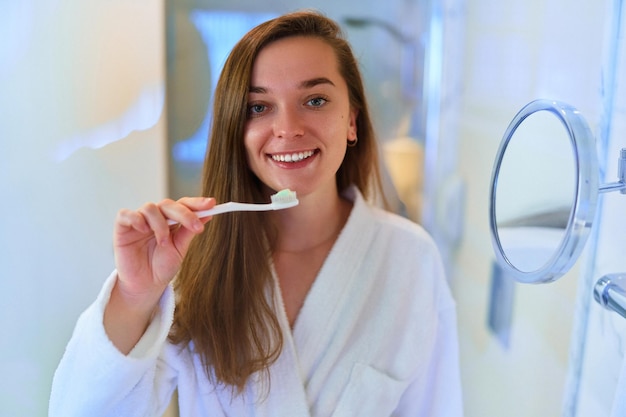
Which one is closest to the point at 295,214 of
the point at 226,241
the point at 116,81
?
the point at 226,241

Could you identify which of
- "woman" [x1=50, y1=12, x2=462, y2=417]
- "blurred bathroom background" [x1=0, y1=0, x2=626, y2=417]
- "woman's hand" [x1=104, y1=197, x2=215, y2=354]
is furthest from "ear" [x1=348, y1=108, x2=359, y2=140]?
"woman's hand" [x1=104, y1=197, x2=215, y2=354]

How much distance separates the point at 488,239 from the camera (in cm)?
119

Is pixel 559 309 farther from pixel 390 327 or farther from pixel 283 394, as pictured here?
pixel 283 394

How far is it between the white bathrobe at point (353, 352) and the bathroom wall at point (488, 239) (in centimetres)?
16

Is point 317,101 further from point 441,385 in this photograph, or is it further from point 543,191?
point 441,385

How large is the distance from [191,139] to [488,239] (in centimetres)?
67

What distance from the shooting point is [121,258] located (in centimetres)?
66

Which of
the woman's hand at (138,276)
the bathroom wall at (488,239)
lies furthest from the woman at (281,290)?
the bathroom wall at (488,239)

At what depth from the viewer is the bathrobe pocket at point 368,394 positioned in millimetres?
833

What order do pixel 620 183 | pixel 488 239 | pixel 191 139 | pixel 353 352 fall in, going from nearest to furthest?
pixel 620 183, pixel 353 352, pixel 191 139, pixel 488 239

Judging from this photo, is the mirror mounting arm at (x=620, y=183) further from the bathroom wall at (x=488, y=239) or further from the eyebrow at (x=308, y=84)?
the eyebrow at (x=308, y=84)

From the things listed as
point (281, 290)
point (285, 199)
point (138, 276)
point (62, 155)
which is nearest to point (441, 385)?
point (281, 290)

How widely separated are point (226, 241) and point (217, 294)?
0.27 feet

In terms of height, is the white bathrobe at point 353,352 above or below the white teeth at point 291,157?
below
